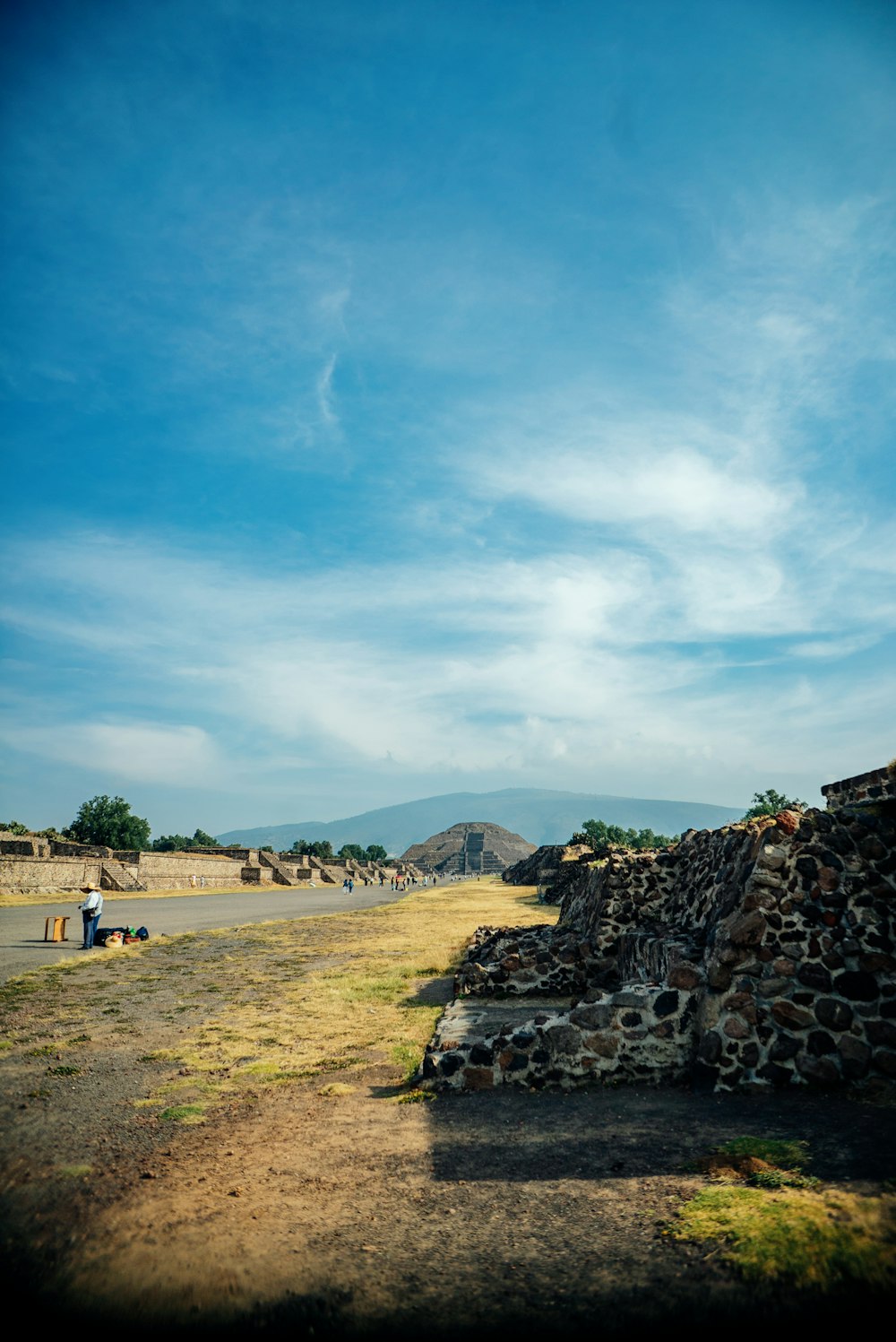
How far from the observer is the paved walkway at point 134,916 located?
1962 centimetres

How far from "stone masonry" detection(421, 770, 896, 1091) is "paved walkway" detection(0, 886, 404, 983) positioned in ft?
42.4

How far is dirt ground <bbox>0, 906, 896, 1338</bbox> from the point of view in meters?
3.96

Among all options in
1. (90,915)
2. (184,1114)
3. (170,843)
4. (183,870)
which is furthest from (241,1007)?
(170,843)

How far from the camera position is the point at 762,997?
786cm

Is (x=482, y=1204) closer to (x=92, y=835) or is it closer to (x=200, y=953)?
(x=200, y=953)

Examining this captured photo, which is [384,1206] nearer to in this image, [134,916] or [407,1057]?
[407,1057]

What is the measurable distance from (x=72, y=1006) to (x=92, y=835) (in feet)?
326

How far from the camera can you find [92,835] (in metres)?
101

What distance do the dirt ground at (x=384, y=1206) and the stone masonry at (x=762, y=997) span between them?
1.23ft

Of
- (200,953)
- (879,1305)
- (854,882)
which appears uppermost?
(854,882)

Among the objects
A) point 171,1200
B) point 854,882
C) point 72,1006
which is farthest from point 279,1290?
point 72,1006

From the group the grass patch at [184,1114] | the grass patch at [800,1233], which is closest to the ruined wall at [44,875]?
the grass patch at [184,1114]

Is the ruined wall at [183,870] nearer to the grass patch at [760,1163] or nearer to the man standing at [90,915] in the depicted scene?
the man standing at [90,915]

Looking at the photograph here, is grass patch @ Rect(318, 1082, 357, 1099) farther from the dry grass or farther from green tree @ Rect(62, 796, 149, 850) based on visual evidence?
green tree @ Rect(62, 796, 149, 850)
